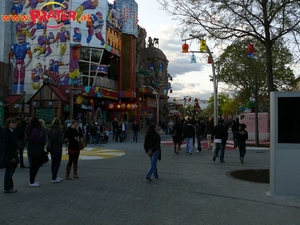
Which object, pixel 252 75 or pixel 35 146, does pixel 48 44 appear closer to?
pixel 252 75

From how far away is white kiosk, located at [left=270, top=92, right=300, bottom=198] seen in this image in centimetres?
775

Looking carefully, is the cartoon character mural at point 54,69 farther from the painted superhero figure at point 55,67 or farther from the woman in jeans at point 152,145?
the woman in jeans at point 152,145

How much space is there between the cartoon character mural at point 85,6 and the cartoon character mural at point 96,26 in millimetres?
971

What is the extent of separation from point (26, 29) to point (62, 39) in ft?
18.1

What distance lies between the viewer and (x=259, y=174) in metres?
10.8

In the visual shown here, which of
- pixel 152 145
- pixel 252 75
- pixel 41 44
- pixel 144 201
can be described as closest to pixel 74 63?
pixel 41 44

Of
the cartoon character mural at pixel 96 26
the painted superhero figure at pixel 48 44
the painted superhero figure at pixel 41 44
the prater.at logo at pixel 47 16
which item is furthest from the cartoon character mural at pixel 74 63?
the painted superhero figure at pixel 41 44

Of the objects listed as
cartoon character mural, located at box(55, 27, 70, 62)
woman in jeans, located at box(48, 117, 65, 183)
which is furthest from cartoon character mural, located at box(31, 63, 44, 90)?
woman in jeans, located at box(48, 117, 65, 183)

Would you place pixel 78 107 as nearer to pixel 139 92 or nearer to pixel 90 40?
pixel 90 40

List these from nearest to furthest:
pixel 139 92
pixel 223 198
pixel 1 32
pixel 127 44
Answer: pixel 223 198, pixel 1 32, pixel 127 44, pixel 139 92

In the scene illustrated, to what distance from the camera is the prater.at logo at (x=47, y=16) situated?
39688 millimetres

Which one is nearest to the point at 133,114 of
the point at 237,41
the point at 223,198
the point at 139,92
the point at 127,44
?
the point at 139,92

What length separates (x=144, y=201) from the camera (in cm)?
729

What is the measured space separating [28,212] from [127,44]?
1663 inches
